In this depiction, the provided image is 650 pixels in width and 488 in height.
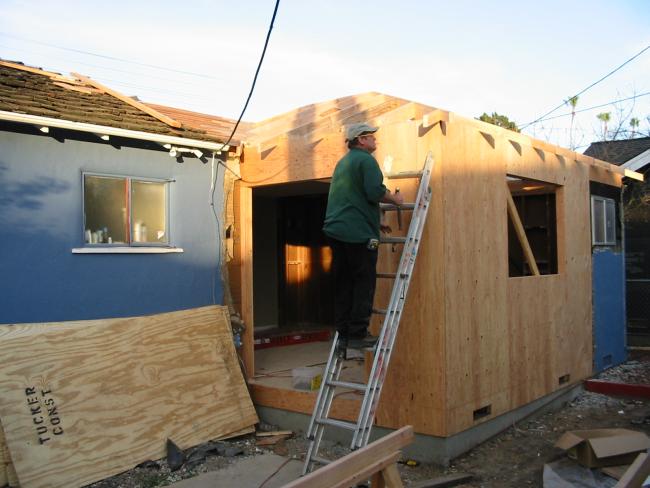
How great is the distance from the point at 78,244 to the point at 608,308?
790cm

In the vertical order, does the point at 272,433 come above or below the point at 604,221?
below

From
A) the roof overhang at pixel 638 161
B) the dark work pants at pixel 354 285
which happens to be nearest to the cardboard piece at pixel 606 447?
the dark work pants at pixel 354 285

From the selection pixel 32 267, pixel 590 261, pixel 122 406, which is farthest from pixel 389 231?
pixel 590 261

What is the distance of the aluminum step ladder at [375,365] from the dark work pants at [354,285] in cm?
16

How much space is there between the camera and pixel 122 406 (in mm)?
5930

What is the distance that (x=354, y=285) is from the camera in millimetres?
4973

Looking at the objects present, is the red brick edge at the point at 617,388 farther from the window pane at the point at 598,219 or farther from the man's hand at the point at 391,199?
the man's hand at the point at 391,199

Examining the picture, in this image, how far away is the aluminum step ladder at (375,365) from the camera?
15.0 feet

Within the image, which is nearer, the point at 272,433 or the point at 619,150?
the point at 272,433

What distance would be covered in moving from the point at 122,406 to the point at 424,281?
3194mm

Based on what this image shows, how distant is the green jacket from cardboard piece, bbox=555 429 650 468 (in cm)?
271

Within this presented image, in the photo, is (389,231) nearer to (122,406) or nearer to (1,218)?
(122,406)

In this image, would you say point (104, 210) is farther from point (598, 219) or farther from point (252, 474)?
point (598, 219)

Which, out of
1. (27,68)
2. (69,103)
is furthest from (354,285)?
(27,68)
